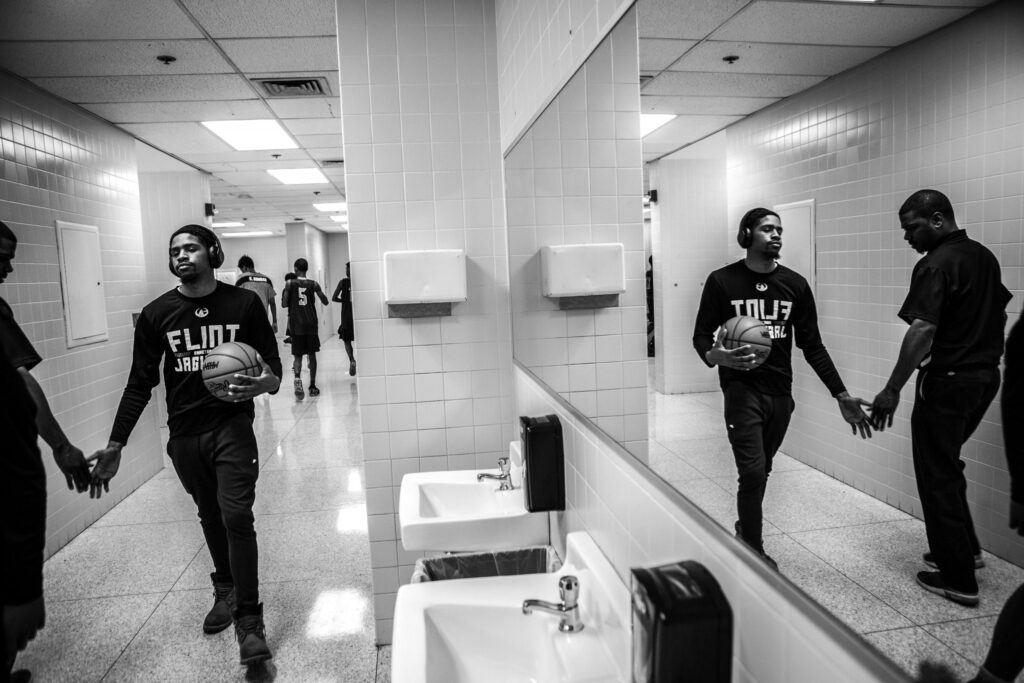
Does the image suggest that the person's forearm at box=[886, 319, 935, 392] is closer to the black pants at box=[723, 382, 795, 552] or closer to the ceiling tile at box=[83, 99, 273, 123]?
the black pants at box=[723, 382, 795, 552]

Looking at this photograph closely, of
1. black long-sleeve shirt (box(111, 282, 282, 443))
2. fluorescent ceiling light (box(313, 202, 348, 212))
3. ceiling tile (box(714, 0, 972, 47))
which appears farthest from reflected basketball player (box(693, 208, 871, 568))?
fluorescent ceiling light (box(313, 202, 348, 212))

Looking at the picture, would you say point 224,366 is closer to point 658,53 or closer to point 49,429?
point 49,429

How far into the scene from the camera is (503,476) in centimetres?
241

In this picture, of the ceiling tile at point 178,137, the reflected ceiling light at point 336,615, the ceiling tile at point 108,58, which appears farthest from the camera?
the ceiling tile at point 178,137

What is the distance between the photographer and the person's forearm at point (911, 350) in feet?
1.84

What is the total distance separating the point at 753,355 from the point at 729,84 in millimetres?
376

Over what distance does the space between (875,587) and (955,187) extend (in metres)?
0.37

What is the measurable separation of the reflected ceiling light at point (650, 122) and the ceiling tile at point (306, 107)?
396 cm

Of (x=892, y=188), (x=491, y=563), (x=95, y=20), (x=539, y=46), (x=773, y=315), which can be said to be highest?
(x=95, y=20)

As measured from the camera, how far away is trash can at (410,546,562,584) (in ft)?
6.40

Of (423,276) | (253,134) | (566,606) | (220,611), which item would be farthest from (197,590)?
(253,134)

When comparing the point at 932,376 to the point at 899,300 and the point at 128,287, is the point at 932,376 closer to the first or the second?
the point at 899,300

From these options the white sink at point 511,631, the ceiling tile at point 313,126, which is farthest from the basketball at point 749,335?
the ceiling tile at point 313,126

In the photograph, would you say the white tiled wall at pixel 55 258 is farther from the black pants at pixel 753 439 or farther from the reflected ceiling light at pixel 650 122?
the black pants at pixel 753 439
